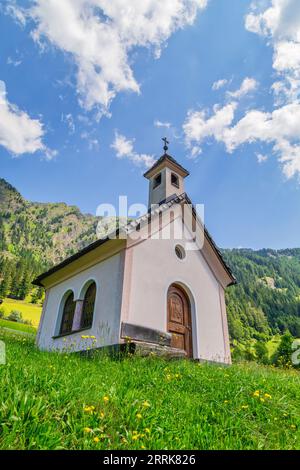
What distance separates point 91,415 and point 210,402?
214 cm

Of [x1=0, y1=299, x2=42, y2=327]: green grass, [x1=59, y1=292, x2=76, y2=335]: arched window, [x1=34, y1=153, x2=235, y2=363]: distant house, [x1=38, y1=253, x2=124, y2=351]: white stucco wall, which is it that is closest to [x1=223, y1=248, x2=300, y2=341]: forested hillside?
[x1=0, y1=299, x2=42, y2=327]: green grass

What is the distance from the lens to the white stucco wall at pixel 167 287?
9.52m

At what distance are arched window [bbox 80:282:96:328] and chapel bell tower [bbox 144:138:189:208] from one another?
209 inches

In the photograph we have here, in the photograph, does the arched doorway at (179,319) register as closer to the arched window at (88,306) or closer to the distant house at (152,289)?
the distant house at (152,289)

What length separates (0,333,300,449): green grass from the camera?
9.06 feet

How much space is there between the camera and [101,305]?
9805 mm

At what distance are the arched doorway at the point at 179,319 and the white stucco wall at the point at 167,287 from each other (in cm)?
20

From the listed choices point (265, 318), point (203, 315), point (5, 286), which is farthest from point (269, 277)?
point (203, 315)

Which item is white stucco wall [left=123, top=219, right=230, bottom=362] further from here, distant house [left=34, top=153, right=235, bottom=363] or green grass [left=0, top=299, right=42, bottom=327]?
green grass [left=0, top=299, right=42, bottom=327]

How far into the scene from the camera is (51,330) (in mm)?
12906
